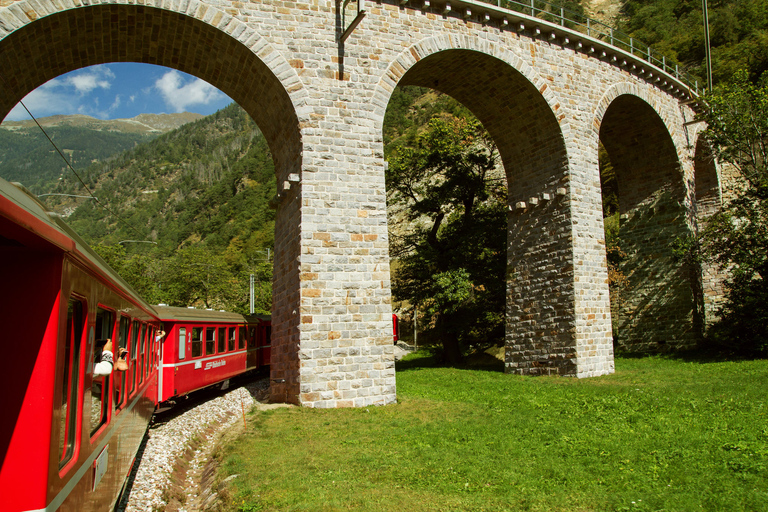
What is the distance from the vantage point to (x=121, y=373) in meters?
4.51

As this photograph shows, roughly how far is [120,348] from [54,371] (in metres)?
2.64

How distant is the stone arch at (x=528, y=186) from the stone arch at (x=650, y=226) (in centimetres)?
438

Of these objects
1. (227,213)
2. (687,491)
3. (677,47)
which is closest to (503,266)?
(687,491)

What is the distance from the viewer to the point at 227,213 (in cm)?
9538

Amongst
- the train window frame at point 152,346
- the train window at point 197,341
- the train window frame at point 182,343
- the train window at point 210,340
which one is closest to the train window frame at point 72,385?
the train window frame at point 152,346

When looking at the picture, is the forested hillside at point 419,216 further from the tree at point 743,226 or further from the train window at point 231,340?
the train window at point 231,340

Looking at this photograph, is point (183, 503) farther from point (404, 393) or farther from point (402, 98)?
point (402, 98)

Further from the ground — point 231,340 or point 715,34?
point 715,34

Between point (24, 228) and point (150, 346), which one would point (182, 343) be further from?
point (24, 228)

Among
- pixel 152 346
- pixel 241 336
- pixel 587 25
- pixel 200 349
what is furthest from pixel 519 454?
pixel 587 25

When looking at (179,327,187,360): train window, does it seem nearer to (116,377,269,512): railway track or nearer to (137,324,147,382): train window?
(116,377,269,512): railway track

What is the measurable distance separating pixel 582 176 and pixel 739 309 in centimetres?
680

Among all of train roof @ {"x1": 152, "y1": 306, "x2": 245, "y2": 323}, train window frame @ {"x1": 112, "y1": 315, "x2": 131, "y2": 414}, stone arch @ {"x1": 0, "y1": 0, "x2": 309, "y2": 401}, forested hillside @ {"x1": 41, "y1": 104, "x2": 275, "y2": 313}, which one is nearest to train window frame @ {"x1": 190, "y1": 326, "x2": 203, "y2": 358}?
train roof @ {"x1": 152, "y1": 306, "x2": 245, "y2": 323}

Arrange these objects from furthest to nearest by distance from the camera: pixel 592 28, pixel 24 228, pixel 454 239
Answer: pixel 454 239 < pixel 592 28 < pixel 24 228
